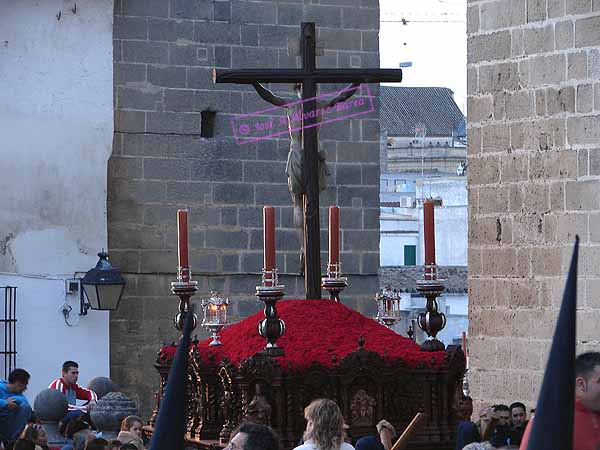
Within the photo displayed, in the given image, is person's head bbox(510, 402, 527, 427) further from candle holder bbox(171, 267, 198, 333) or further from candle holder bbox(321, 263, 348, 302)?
candle holder bbox(171, 267, 198, 333)

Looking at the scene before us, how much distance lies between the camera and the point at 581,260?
988 centimetres

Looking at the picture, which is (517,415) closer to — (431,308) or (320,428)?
(431,308)

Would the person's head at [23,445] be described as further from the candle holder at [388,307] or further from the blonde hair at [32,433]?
the candle holder at [388,307]

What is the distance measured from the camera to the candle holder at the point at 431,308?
772 cm

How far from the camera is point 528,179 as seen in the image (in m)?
10.4

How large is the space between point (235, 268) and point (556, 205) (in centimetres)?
568

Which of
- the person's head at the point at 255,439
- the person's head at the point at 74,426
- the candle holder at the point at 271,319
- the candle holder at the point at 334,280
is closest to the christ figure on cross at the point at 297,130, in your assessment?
the candle holder at the point at 334,280

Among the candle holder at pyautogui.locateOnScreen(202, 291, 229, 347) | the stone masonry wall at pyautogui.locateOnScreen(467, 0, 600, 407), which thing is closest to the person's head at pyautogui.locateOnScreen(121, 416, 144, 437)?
the candle holder at pyautogui.locateOnScreen(202, 291, 229, 347)

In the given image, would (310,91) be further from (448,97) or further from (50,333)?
(448,97)

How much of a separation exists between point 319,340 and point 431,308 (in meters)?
0.57

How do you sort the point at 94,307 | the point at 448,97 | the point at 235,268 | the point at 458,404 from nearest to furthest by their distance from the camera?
the point at 458,404
the point at 94,307
the point at 235,268
the point at 448,97

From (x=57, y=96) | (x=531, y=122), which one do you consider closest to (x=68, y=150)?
(x=57, y=96)

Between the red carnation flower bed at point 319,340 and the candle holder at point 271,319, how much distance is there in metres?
0.07

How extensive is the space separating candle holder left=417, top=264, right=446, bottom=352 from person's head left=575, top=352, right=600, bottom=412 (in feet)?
9.42
